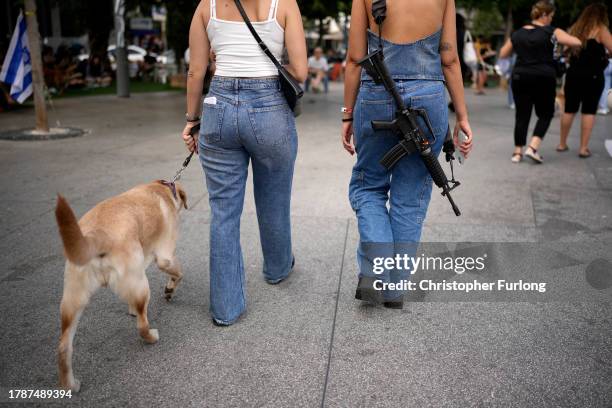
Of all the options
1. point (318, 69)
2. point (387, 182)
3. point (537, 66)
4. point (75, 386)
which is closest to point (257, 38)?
point (387, 182)

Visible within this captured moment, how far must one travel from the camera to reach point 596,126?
11023mm

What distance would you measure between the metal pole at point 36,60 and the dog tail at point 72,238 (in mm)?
7801

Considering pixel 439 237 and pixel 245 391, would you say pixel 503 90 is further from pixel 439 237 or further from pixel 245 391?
pixel 245 391

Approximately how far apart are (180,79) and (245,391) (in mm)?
19712

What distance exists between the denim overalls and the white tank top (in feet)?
1.82

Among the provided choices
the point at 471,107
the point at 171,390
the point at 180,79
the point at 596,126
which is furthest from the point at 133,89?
the point at 171,390

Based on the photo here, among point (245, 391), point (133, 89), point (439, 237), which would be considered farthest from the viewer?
point (133, 89)

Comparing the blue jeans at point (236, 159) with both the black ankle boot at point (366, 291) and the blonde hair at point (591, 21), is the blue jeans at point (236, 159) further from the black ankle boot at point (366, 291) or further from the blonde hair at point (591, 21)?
the blonde hair at point (591, 21)

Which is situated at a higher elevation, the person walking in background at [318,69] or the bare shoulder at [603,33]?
the bare shoulder at [603,33]

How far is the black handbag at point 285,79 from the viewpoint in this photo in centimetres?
290

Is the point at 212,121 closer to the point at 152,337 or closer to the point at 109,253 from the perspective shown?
the point at 109,253

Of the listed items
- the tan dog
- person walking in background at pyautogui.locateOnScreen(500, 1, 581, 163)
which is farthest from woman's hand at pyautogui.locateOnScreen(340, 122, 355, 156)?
person walking in background at pyautogui.locateOnScreen(500, 1, 581, 163)

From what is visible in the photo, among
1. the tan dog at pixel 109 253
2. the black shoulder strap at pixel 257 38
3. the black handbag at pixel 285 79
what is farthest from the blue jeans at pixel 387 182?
the tan dog at pixel 109 253

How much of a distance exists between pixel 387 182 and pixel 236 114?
1.04 metres
